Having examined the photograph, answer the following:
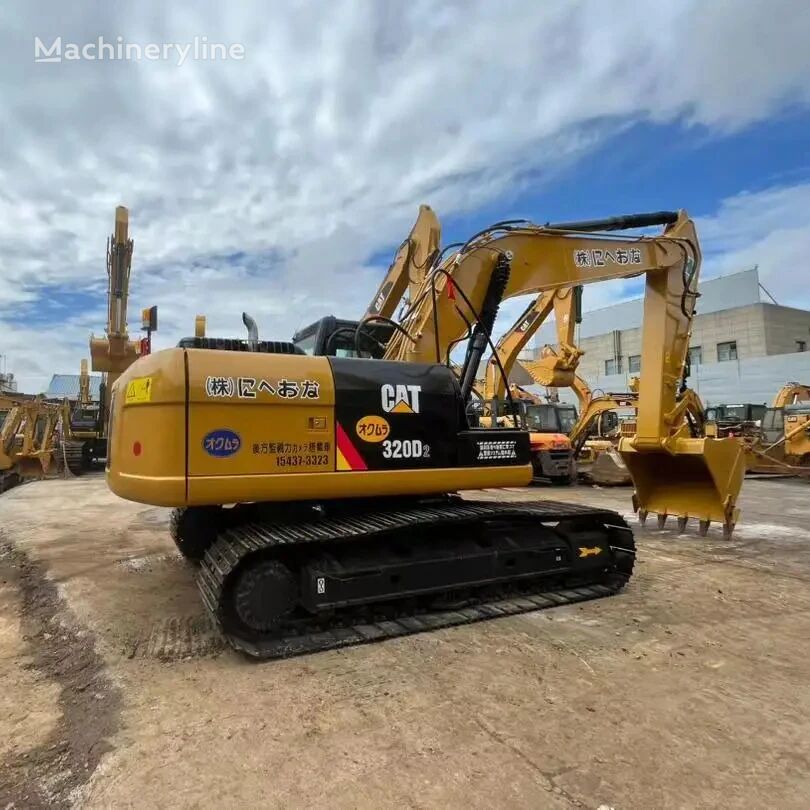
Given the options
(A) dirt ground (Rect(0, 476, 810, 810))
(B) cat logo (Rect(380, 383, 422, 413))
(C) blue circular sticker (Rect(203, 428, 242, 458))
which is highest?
(B) cat logo (Rect(380, 383, 422, 413))

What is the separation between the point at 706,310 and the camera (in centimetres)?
4462

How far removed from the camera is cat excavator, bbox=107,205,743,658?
13.0ft

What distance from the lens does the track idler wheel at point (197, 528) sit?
18.3 feet

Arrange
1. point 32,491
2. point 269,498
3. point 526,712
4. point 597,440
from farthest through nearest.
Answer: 1. point 597,440
2. point 32,491
3. point 269,498
4. point 526,712

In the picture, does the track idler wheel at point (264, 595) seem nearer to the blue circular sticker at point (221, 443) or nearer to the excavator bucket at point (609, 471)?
the blue circular sticker at point (221, 443)

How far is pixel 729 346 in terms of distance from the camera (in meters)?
37.5

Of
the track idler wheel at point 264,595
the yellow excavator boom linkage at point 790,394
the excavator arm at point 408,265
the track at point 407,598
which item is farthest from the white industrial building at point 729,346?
the track idler wheel at point 264,595

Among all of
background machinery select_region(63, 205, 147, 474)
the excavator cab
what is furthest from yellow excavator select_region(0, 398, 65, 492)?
the excavator cab

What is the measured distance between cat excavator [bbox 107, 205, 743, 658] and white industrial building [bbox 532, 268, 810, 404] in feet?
85.3

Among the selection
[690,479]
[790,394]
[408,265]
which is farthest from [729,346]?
[408,265]

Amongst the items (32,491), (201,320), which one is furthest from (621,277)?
(32,491)

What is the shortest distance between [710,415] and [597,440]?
10.7m

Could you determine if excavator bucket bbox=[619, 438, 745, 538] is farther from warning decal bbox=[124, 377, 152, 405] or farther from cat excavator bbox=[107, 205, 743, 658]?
warning decal bbox=[124, 377, 152, 405]

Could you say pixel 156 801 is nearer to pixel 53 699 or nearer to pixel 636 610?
pixel 53 699
